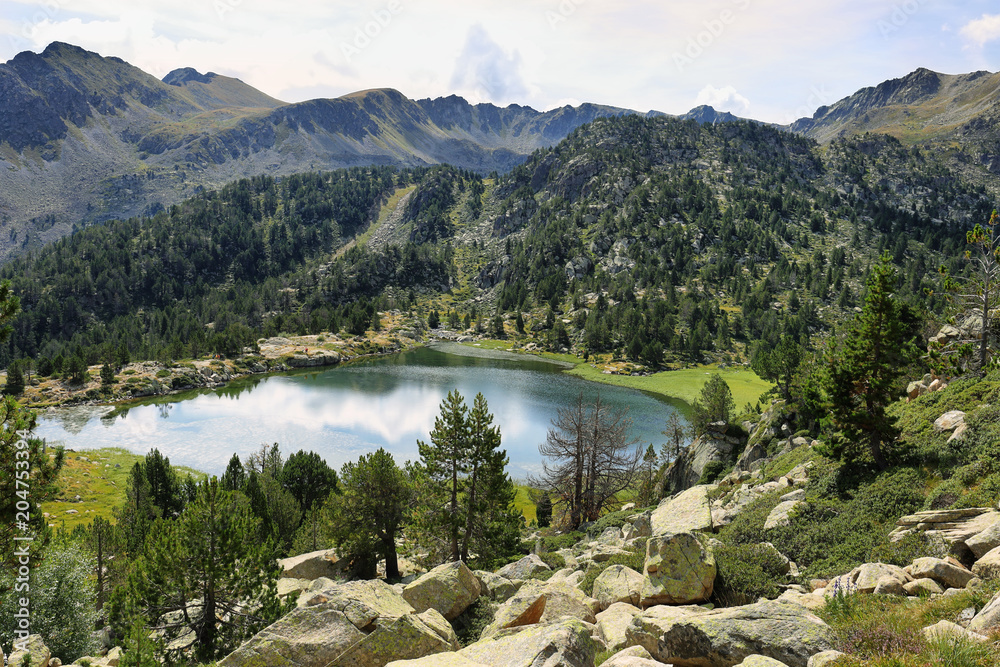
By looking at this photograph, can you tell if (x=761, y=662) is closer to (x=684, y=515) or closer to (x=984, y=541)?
(x=984, y=541)

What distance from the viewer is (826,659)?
7.97 m

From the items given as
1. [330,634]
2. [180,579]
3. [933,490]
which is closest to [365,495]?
[180,579]

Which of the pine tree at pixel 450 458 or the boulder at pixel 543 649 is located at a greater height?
the boulder at pixel 543 649

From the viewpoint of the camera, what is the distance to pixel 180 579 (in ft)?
65.6

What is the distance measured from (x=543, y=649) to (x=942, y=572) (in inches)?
381

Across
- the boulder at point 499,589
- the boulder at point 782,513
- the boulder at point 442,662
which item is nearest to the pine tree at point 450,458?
the boulder at point 499,589

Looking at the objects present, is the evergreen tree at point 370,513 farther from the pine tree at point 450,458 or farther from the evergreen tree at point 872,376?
the evergreen tree at point 872,376

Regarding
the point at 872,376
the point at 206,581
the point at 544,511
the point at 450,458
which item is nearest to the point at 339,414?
the point at 544,511

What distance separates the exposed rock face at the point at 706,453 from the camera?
139 feet

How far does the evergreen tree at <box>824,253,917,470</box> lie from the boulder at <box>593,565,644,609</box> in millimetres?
12970

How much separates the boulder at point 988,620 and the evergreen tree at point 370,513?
26503 millimetres

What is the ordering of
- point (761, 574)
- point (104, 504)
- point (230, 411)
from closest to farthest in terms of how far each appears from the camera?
1. point (761, 574)
2. point (104, 504)
3. point (230, 411)

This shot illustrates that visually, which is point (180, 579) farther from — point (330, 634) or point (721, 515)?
point (721, 515)

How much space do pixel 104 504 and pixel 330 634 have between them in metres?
61.5
